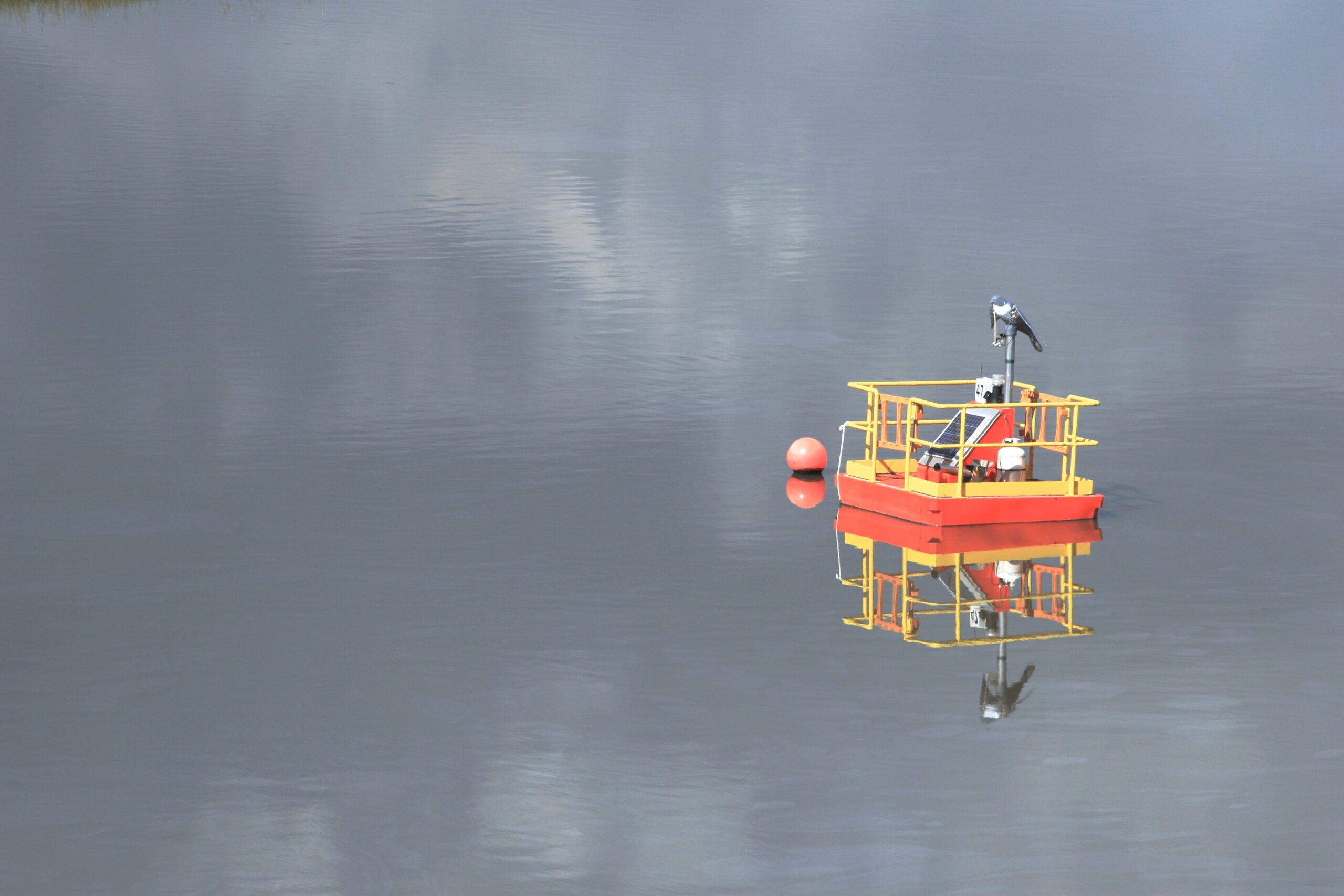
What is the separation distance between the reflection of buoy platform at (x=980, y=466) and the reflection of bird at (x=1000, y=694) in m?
3.21

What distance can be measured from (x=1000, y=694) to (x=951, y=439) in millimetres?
4424

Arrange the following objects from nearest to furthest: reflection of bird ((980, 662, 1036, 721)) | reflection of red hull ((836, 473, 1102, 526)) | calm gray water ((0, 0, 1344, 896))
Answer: calm gray water ((0, 0, 1344, 896)), reflection of bird ((980, 662, 1036, 721)), reflection of red hull ((836, 473, 1102, 526))

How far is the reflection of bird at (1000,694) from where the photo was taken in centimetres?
1330

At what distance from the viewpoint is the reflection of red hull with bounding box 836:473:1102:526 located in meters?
17.2

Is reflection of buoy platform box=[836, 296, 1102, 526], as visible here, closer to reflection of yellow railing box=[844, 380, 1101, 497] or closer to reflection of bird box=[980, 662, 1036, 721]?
reflection of yellow railing box=[844, 380, 1101, 497]

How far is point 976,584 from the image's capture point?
52.4 ft

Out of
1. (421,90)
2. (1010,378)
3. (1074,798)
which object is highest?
(421,90)

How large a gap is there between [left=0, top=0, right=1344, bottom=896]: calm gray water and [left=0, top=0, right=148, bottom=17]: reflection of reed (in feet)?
34.2

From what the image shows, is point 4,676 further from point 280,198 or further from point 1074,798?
point 280,198

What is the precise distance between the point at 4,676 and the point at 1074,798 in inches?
273

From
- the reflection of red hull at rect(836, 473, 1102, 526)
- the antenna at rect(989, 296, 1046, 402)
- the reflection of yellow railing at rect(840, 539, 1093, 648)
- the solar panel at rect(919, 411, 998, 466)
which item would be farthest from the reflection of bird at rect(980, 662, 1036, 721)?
the antenna at rect(989, 296, 1046, 402)

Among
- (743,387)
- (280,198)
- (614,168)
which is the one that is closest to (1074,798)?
(743,387)

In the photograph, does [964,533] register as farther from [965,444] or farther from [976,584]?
[976,584]

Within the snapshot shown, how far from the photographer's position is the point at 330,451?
63.1 ft
